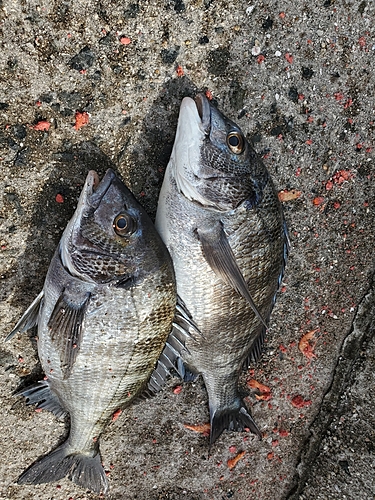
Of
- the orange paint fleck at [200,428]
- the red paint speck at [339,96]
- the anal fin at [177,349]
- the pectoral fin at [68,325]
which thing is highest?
the pectoral fin at [68,325]

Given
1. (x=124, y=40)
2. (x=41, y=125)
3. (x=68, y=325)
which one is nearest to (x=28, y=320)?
(x=68, y=325)

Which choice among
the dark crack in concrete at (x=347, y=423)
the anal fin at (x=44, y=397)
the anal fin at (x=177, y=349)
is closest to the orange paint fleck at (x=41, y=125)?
the anal fin at (x=177, y=349)

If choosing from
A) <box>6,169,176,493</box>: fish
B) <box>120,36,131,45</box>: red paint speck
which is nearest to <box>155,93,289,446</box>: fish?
<box>6,169,176,493</box>: fish

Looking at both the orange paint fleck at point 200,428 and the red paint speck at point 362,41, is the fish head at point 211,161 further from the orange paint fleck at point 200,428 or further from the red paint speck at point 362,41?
the orange paint fleck at point 200,428

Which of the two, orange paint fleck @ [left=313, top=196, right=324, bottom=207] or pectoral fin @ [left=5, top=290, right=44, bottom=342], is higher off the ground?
pectoral fin @ [left=5, top=290, right=44, bottom=342]

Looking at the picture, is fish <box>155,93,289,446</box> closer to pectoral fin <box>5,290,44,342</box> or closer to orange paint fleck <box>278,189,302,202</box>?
orange paint fleck <box>278,189,302,202</box>

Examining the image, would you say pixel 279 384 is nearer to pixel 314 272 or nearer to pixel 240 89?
pixel 314 272
